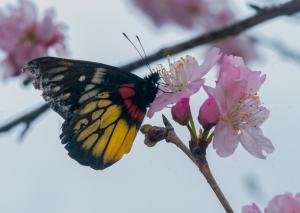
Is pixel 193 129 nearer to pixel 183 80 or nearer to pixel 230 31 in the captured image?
pixel 183 80

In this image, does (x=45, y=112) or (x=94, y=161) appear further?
(x=45, y=112)

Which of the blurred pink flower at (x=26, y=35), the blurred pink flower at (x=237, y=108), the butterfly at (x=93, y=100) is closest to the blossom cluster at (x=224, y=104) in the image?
the blurred pink flower at (x=237, y=108)

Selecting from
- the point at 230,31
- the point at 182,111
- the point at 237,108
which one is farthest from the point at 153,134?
the point at 230,31

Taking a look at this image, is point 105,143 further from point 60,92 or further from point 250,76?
point 250,76

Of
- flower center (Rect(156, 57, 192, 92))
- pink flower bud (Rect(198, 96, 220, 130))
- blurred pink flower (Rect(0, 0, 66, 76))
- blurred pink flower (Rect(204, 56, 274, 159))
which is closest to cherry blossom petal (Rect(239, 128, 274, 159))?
blurred pink flower (Rect(204, 56, 274, 159))

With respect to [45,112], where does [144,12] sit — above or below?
above

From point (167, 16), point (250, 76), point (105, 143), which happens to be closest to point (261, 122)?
point (250, 76)

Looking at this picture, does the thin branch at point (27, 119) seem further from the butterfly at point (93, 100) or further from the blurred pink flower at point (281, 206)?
the blurred pink flower at point (281, 206)
